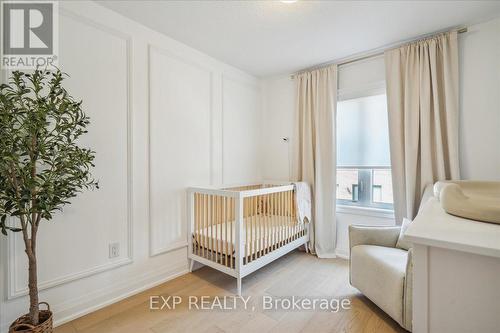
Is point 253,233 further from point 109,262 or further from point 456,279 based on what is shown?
point 456,279

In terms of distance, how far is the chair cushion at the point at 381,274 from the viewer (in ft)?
5.03

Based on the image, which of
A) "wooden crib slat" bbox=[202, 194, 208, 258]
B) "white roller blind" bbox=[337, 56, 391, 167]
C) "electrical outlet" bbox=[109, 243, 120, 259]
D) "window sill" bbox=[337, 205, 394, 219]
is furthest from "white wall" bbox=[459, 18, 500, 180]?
"electrical outlet" bbox=[109, 243, 120, 259]

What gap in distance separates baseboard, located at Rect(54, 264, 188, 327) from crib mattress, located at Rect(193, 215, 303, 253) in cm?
45

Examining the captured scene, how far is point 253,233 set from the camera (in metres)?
2.24

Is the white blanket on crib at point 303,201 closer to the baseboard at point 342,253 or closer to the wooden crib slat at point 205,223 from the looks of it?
the baseboard at point 342,253

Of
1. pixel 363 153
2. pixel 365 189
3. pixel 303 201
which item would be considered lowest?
pixel 303 201

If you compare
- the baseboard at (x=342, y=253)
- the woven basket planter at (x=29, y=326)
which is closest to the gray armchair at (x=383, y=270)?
the baseboard at (x=342, y=253)

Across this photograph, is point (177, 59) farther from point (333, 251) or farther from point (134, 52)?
point (333, 251)

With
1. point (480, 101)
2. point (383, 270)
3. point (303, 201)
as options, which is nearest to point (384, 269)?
point (383, 270)

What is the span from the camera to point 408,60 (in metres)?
2.33

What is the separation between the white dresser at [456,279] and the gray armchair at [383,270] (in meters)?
0.78

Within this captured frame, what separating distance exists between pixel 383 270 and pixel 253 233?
1106 mm

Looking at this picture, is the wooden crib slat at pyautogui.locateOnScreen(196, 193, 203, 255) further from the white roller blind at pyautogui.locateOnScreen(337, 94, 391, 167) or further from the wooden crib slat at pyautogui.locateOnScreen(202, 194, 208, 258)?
the white roller blind at pyautogui.locateOnScreen(337, 94, 391, 167)

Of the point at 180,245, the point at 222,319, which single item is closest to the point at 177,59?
the point at 180,245
